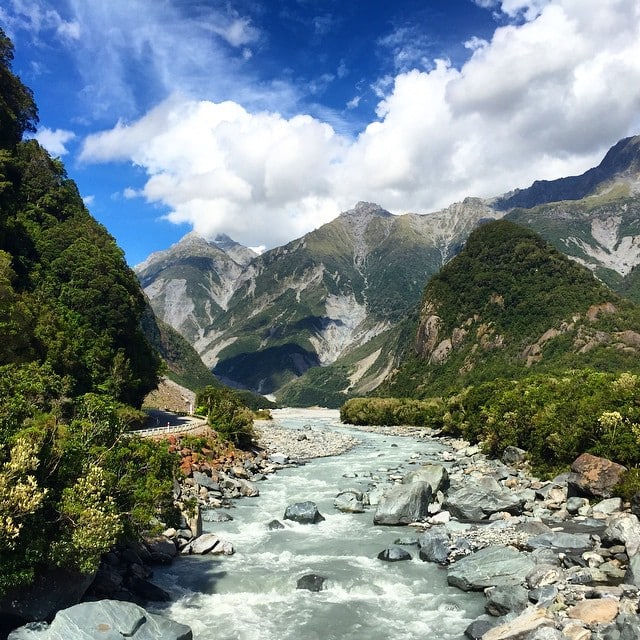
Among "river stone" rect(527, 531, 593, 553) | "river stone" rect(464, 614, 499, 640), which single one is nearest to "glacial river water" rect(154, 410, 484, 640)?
"river stone" rect(464, 614, 499, 640)

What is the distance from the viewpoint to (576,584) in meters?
20.3

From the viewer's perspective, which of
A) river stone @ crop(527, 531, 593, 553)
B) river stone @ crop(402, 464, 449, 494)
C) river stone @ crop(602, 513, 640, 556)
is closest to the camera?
river stone @ crop(602, 513, 640, 556)

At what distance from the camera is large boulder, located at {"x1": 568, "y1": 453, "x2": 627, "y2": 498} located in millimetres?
33000

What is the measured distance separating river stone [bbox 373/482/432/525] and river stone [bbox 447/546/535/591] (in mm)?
8447

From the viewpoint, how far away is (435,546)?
26156 millimetres

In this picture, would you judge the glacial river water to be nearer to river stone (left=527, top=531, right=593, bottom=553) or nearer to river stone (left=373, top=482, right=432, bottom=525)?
river stone (left=373, top=482, right=432, bottom=525)

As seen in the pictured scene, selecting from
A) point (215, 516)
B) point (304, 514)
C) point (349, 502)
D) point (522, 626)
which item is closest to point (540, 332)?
point (349, 502)

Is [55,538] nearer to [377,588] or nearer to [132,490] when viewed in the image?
[132,490]

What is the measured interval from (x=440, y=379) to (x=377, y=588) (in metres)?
165

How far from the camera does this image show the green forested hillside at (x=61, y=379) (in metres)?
17.0

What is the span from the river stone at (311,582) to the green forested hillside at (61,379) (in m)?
7.36

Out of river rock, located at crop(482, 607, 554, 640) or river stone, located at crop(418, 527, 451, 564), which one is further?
river stone, located at crop(418, 527, 451, 564)

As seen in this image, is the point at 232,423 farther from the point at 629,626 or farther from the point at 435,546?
the point at 629,626

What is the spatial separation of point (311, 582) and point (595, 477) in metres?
21.2
